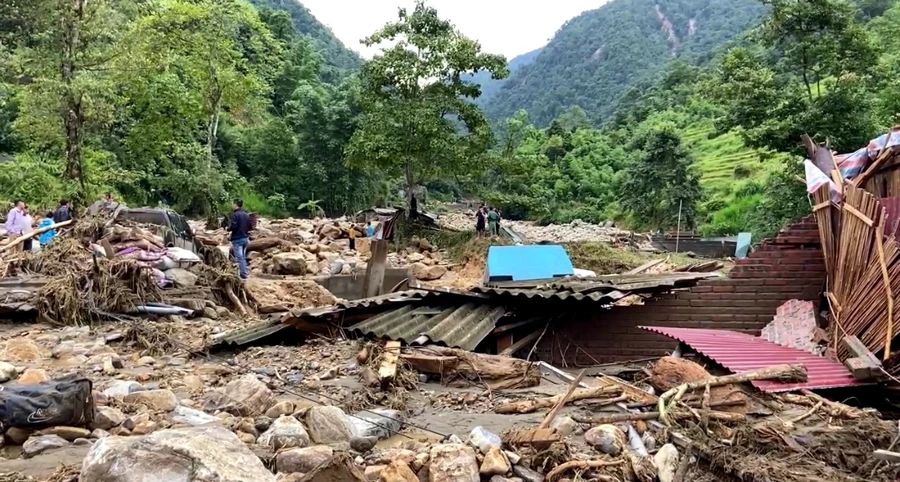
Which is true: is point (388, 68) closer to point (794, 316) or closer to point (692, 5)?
point (794, 316)

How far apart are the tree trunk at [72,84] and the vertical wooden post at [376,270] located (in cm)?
877

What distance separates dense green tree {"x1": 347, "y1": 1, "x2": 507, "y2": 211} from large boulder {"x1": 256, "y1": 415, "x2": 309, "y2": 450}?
49.8 feet

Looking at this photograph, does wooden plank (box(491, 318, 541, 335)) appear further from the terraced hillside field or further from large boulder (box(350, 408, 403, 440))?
the terraced hillside field

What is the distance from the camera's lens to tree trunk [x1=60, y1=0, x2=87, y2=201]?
48.1 feet

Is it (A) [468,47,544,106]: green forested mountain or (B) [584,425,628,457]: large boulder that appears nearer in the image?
(B) [584,425,628,457]: large boulder

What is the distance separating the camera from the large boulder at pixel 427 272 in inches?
583

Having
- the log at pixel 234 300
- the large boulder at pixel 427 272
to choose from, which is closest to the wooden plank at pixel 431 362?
the log at pixel 234 300

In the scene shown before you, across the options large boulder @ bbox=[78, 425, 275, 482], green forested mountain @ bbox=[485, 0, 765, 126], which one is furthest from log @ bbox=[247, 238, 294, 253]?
green forested mountain @ bbox=[485, 0, 765, 126]

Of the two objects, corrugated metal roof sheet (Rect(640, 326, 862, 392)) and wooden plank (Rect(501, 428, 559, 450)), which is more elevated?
corrugated metal roof sheet (Rect(640, 326, 862, 392))

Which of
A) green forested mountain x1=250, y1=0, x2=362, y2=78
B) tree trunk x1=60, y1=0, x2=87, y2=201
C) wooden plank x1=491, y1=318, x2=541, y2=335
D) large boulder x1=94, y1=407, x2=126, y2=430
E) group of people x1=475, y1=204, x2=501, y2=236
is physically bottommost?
large boulder x1=94, y1=407, x2=126, y2=430

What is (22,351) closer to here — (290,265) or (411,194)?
(290,265)

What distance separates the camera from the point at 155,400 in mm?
4098

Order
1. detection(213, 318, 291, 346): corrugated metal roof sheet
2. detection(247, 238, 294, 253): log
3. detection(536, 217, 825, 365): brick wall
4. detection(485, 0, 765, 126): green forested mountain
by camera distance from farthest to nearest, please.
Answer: detection(485, 0, 765, 126): green forested mountain
detection(247, 238, 294, 253): log
detection(536, 217, 825, 365): brick wall
detection(213, 318, 291, 346): corrugated metal roof sheet

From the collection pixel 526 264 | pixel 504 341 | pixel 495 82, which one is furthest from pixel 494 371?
pixel 495 82
